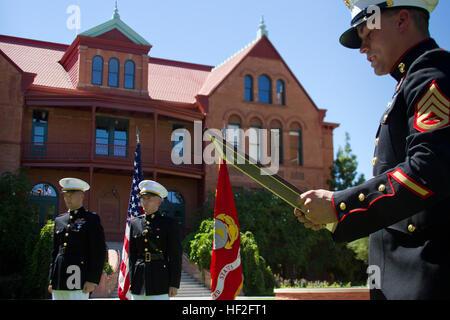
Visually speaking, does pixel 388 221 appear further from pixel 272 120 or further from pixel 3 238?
pixel 272 120

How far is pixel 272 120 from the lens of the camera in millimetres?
30781

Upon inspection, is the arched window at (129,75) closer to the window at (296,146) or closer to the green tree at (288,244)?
the green tree at (288,244)

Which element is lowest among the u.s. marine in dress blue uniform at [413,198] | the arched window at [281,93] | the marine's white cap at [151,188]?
the u.s. marine in dress blue uniform at [413,198]

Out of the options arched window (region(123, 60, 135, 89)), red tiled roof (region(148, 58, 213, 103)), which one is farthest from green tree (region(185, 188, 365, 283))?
arched window (region(123, 60, 135, 89))

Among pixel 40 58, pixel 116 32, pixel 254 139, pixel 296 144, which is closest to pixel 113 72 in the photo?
pixel 116 32

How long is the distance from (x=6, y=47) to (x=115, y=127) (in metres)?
8.53

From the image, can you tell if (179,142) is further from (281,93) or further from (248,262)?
(248,262)

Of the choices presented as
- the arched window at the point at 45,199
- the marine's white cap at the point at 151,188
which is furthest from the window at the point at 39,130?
the marine's white cap at the point at 151,188

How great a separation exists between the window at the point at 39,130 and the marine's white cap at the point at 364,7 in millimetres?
25287

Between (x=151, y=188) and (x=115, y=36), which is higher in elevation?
(x=115, y=36)

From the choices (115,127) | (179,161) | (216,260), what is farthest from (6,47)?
(216,260)

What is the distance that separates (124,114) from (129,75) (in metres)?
2.35

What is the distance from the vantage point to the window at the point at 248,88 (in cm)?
3079

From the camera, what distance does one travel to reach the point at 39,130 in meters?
26.7
